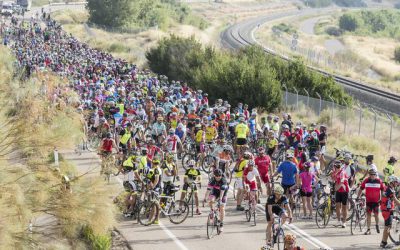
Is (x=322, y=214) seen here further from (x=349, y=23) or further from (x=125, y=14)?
(x=349, y=23)

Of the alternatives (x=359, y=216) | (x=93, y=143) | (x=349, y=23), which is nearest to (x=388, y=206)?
(x=359, y=216)

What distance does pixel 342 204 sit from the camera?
56.9ft

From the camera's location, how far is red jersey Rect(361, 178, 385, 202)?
53.0ft

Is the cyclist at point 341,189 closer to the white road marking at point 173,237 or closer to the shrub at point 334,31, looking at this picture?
the white road marking at point 173,237

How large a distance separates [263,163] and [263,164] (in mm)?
43

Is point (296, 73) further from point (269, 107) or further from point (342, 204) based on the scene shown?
point (342, 204)

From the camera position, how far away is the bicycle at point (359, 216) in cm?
1709

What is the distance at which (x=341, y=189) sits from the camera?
1711cm

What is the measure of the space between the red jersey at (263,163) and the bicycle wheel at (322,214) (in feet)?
7.11

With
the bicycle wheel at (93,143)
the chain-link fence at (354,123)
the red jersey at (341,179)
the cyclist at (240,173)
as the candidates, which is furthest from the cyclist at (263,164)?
the chain-link fence at (354,123)

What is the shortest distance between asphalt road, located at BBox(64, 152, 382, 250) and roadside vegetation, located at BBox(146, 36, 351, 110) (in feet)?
61.0

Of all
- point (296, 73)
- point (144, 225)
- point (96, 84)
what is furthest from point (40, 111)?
point (296, 73)

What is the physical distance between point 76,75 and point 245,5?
165m

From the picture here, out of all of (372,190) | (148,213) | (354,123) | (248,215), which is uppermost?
(372,190)
